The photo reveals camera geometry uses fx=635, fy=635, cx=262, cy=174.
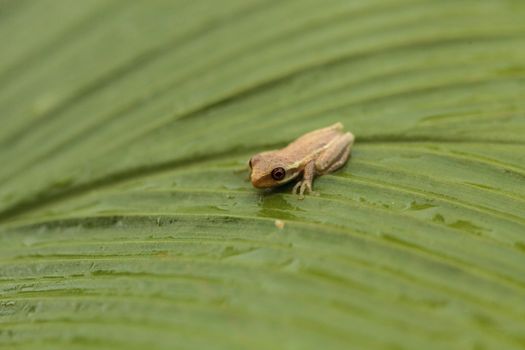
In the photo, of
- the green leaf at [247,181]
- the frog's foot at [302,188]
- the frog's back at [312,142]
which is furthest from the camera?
the frog's back at [312,142]

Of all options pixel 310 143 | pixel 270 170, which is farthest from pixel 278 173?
pixel 310 143

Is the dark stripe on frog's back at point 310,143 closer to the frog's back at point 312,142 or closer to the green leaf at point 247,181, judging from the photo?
the frog's back at point 312,142

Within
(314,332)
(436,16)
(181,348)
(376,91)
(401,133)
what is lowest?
(181,348)

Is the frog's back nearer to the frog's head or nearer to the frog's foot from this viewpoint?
the frog's head

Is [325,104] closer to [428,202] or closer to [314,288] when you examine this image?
[428,202]

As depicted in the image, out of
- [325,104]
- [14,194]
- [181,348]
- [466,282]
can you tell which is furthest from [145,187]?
[466,282]

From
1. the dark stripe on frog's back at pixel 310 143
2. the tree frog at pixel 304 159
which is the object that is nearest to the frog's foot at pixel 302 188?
the tree frog at pixel 304 159

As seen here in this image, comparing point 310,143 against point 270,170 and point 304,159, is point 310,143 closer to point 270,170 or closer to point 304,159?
point 304,159
